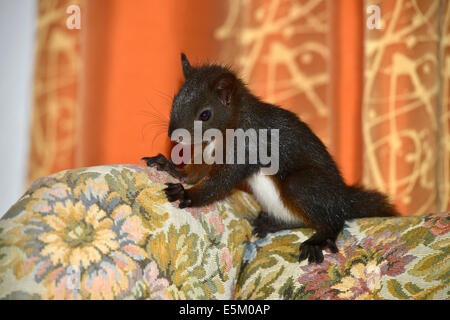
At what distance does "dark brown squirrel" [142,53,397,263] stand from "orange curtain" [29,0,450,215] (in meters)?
0.32

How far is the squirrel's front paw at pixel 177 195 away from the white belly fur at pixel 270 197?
0.41 m

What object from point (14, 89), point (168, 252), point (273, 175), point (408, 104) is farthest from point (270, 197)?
point (14, 89)

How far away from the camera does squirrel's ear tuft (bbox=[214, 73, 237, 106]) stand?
4.62ft

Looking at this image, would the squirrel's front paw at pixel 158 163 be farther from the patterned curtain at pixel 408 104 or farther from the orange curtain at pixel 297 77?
the patterned curtain at pixel 408 104

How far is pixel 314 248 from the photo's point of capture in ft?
3.93

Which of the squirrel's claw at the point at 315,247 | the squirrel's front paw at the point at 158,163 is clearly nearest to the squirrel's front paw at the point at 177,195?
the squirrel's front paw at the point at 158,163

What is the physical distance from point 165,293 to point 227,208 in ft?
1.27

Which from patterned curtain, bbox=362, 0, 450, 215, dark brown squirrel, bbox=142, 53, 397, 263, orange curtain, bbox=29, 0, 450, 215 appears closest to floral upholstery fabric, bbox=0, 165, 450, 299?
dark brown squirrel, bbox=142, 53, 397, 263

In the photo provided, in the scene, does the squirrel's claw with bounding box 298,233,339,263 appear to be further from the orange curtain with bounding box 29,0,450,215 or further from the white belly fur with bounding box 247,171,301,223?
the orange curtain with bounding box 29,0,450,215

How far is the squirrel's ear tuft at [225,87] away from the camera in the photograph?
1.41 metres

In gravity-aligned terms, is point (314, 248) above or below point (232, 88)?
below

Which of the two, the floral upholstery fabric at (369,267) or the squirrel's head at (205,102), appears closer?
the floral upholstery fabric at (369,267)

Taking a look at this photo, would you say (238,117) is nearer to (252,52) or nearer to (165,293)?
(252,52)
